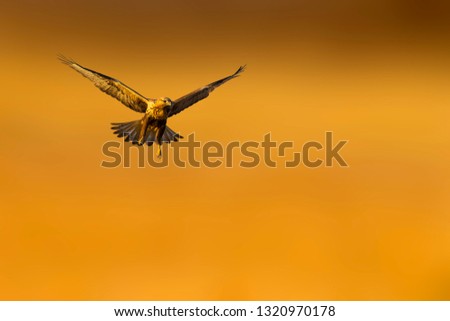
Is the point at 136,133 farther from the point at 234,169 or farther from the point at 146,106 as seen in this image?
the point at 234,169

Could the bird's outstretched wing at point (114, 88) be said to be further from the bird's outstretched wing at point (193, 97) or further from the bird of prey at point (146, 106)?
the bird's outstretched wing at point (193, 97)

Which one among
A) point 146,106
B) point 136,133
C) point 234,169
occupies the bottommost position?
point 234,169

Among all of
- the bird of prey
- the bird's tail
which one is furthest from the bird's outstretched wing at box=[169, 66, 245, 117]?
the bird's tail

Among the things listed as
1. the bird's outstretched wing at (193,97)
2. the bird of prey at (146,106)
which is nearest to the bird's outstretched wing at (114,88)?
the bird of prey at (146,106)

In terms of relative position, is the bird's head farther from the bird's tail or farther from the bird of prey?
the bird's tail

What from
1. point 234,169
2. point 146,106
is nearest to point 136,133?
point 146,106
